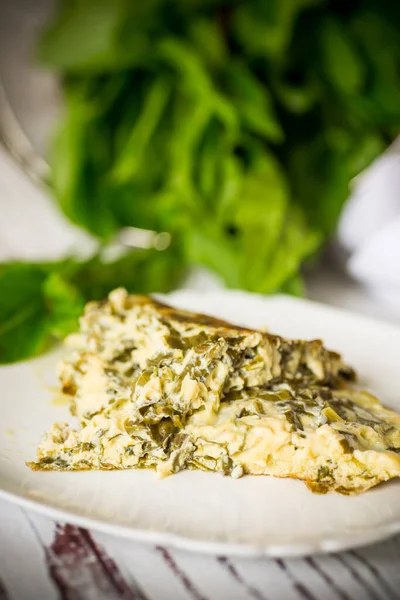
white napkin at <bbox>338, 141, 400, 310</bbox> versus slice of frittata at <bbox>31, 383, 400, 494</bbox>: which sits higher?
white napkin at <bbox>338, 141, 400, 310</bbox>

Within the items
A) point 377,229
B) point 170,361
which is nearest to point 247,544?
point 170,361

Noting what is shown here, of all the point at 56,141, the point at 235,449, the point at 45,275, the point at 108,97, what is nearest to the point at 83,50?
the point at 108,97

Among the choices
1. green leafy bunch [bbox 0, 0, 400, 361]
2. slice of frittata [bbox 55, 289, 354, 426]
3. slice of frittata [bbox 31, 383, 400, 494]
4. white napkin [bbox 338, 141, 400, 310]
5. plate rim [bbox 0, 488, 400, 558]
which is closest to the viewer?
plate rim [bbox 0, 488, 400, 558]

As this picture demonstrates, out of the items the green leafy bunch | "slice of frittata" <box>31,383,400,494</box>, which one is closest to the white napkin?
the green leafy bunch

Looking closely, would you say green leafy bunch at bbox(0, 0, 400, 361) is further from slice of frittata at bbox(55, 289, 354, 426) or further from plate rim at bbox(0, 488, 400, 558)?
plate rim at bbox(0, 488, 400, 558)

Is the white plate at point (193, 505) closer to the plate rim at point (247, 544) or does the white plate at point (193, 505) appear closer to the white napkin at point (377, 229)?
the plate rim at point (247, 544)

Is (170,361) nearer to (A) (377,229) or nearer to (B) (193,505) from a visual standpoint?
(B) (193,505)
